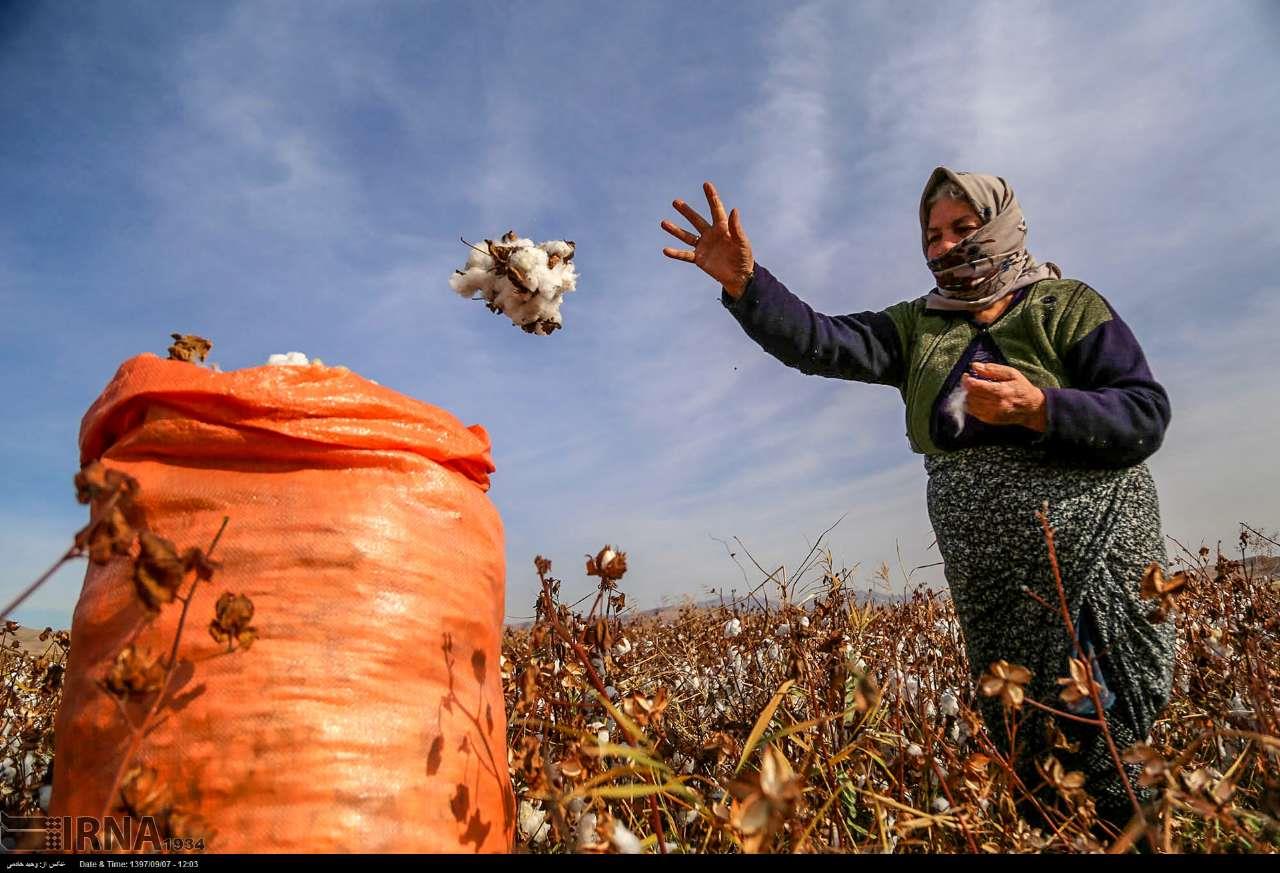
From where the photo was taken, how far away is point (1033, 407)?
1849 millimetres

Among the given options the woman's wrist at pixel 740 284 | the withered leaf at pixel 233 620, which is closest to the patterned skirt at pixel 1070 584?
the woman's wrist at pixel 740 284

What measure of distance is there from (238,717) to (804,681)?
5.07 ft

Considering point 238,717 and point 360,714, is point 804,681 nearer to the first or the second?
point 360,714

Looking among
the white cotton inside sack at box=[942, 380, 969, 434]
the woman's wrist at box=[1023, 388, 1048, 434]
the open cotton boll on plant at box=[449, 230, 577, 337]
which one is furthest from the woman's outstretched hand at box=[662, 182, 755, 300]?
the woman's wrist at box=[1023, 388, 1048, 434]

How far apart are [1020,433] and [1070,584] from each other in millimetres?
379

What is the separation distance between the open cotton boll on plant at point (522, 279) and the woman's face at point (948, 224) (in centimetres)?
109

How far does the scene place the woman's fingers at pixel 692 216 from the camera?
7.89 feet

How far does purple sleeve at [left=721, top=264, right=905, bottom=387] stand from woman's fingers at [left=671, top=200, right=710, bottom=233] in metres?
0.20

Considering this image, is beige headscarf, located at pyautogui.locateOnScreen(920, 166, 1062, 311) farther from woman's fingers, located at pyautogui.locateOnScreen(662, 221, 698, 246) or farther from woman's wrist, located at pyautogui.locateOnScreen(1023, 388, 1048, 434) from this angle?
woman's fingers, located at pyautogui.locateOnScreen(662, 221, 698, 246)

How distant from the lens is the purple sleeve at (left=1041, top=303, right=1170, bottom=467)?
1.85 m

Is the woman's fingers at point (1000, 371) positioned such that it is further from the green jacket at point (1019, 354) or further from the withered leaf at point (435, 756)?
the withered leaf at point (435, 756)

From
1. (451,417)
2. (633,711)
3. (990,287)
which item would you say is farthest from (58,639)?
(990,287)

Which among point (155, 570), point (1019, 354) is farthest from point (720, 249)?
point (155, 570)

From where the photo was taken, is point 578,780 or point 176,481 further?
point 578,780
